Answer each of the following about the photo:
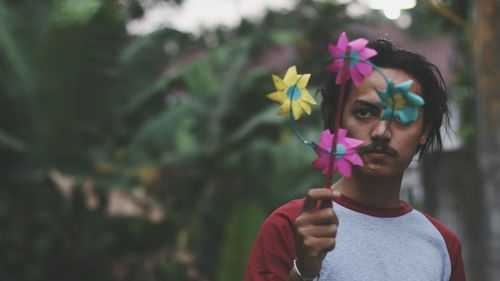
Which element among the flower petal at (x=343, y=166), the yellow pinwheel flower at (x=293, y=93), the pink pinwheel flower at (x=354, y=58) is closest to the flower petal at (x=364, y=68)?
the pink pinwheel flower at (x=354, y=58)

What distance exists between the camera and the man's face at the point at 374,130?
6.54 ft

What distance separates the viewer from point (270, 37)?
1030 centimetres

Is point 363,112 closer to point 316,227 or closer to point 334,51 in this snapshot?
point 334,51

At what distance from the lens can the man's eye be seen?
202 cm

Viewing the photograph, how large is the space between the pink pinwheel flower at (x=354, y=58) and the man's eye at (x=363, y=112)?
0.37ft

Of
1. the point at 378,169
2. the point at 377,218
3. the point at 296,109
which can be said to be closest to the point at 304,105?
the point at 296,109

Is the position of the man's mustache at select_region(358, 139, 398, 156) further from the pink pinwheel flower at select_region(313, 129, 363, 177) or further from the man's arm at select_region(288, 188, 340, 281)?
the man's arm at select_region(288, 188, 340, 281)

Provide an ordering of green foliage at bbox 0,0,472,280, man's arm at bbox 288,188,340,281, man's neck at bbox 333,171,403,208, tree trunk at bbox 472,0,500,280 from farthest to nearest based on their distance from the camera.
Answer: green foliage at bbox 0,0,472,280
tree trunk at bbox 472,0,500,280
man's neck at bbox 333,171,403,208
man's arm at bbox 288,188,340,281

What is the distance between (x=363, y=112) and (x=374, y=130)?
3.4 inches

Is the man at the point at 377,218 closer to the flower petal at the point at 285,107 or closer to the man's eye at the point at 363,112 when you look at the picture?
the man's eye at the point at 363,112

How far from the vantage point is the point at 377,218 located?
2.12m

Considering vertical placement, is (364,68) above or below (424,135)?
above

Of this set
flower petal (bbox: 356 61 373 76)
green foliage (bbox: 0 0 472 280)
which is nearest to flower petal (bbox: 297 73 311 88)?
flower petal (bbox: 356 61 373 76)

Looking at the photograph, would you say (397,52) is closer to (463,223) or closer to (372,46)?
(372,46)
